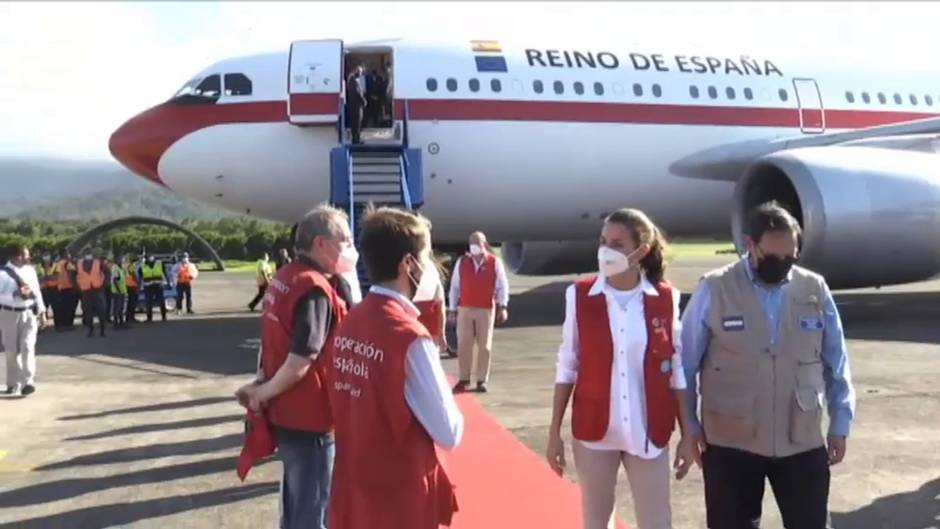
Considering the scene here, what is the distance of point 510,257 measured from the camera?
19.7m

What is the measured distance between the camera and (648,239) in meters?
3.92

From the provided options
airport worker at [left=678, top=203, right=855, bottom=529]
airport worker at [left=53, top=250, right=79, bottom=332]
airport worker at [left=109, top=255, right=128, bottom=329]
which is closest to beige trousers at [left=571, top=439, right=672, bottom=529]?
airport worker at [left=678, top=203, right=855, bottom=529]

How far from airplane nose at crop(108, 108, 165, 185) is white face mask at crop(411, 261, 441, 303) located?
1193 centimetres

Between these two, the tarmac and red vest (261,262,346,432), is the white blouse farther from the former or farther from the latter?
the tarmac

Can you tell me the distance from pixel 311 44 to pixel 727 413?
38.0 ft

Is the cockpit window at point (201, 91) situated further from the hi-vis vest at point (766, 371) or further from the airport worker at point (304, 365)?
the hi-vis vest at point (766, 371)

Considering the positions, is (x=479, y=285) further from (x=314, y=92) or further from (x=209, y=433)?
(x=314, y=92)

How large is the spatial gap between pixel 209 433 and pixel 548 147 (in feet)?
27.7

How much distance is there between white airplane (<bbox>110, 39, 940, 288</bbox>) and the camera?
1382 centimetres

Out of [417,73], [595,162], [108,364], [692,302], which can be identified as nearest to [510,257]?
[595,162]

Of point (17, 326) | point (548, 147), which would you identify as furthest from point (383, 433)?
point (548, 147)

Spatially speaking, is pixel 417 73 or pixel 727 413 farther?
pixel 417 73

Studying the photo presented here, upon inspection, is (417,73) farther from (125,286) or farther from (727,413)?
(727,413)

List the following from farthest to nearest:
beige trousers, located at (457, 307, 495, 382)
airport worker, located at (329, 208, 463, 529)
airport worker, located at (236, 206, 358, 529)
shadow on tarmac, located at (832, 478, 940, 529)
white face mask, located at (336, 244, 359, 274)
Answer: beige trousers, located at (457, 307, 495, 382) < shadow on tarmac, located at (832, 478, 940, 529) < white face mask, located at (336, 244, 359, 274) < airport worker, located at (236, 206, 358, 529) < airport worker, located at (329, 208, 463, 529)
